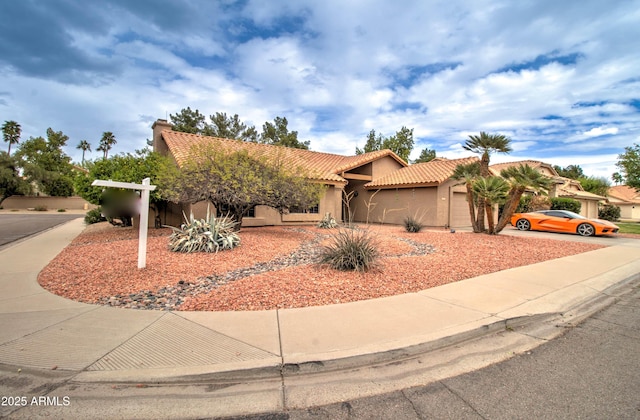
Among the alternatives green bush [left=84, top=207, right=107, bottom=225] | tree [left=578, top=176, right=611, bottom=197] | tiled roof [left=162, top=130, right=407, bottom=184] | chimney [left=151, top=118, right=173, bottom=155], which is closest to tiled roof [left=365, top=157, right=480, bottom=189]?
tiled roof [left=162, top=130, right=407, bottom=184]

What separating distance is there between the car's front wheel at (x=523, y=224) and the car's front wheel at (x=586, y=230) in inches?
90.7

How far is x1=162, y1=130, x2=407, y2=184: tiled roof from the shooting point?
39.9 ft

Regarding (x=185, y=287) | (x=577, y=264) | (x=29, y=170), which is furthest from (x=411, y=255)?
(x=29, y=170)

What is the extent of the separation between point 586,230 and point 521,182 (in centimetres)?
678

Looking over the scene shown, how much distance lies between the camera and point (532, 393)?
3.00 m

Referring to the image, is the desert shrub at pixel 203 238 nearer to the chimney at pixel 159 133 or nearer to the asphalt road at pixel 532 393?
the asphalt road at pixel 532 393

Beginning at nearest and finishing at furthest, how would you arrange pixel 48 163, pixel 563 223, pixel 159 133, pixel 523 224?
pixel 563 223 < pixel 159 133 < pixel 523 224 < pixel 48 163

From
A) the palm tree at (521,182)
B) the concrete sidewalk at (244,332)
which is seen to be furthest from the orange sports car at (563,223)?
the concrete sidewalk at (244,332)

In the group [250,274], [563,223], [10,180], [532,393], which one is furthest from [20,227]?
[10,180]

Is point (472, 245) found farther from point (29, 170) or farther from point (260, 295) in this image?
point (29, 170)

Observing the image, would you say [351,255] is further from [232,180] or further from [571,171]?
[571,171]

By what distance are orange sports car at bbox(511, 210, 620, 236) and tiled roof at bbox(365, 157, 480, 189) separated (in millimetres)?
4412

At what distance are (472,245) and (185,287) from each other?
9617 millimetres

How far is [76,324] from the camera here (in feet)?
14.0
